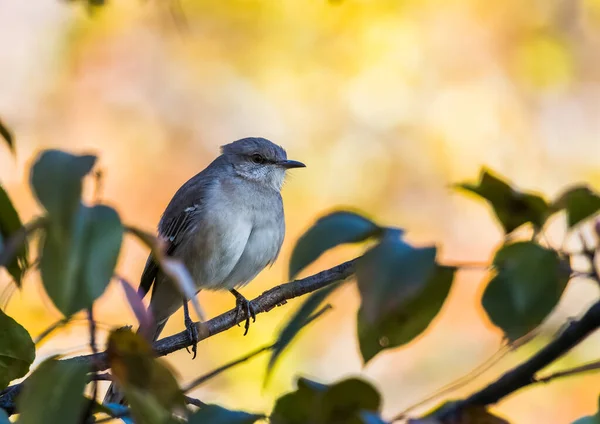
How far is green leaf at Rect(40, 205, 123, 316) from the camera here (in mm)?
977

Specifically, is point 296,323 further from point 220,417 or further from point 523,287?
point 523,287

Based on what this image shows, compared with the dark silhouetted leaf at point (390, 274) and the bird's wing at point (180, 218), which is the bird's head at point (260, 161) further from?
the dark silhouetted leaf at point (390, 274)

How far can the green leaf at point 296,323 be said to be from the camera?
1.01 metres

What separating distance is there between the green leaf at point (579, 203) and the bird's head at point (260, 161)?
11.9 feet

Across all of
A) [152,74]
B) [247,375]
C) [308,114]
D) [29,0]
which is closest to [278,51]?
[308,114]

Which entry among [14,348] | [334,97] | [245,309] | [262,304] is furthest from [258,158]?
[14,348]

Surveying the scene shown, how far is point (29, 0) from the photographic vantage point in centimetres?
689

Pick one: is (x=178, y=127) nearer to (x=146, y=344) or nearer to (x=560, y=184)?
(x=560, y=184)

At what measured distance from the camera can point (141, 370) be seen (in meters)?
1.07

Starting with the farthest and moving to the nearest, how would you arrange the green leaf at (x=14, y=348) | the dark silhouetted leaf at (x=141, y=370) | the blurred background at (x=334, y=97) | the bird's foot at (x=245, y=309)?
the blurred background at (x=334, y=97) < the bird's foot at (x=245, y=309) < the green leaf at (x=14, y=348) < the dark silhouetted leaf at (x=141, y=370)

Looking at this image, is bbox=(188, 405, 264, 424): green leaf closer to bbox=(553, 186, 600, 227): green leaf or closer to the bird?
bbox=(553, 186, 600, 227): green leaf

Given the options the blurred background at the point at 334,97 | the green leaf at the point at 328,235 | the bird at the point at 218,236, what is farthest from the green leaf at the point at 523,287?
the blurred background at the point at 334,97

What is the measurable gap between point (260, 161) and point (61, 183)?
3884 mm

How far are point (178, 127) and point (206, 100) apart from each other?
0.33 meters
